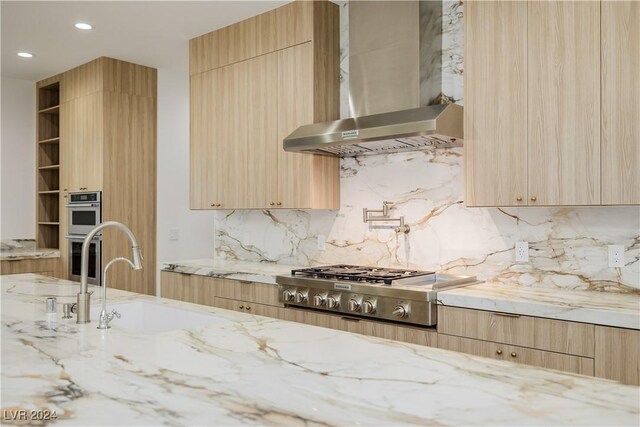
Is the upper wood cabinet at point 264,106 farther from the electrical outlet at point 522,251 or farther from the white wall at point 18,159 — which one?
the white wall at point 18,159

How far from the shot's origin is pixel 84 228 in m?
5.21

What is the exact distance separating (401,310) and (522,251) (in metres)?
0.81

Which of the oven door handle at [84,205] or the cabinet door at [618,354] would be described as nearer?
the cabinet door at [618,354]

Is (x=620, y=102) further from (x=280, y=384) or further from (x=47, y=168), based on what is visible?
(x=47, y=168)

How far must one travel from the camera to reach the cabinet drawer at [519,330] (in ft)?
7.52

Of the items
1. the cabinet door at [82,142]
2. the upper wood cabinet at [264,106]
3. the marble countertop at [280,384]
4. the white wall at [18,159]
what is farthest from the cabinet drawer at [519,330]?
the white wall at [18,159]

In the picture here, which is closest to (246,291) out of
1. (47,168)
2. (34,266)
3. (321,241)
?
(321,241)

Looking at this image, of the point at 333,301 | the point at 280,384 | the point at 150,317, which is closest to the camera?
the point at 280,384

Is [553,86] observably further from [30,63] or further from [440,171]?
[30,63]

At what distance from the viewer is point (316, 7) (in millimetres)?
3662

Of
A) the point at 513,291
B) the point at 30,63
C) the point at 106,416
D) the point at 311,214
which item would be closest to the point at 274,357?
the point at 106,416

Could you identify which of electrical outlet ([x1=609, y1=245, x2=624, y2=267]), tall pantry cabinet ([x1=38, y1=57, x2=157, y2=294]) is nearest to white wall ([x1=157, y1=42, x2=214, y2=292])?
tall pantry cabinet ([x1=38, y1=57, x2=157, y2=294])

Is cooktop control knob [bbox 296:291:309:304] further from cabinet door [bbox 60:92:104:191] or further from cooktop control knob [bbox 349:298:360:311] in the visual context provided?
cabinet door [bbox 60:92:104:191]

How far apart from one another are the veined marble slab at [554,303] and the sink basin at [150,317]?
50.0 inches
